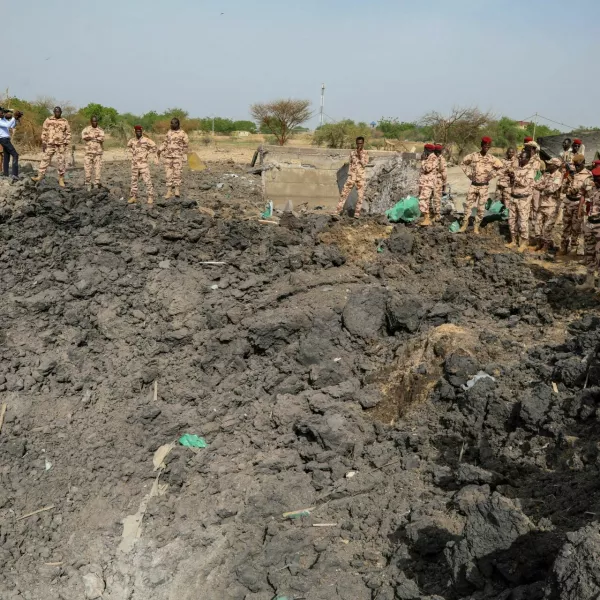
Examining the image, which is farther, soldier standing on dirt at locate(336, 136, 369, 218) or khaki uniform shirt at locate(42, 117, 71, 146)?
khaki uniform shirt at locate(42, 117, 71, 146)

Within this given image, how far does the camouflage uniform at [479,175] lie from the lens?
10586mm

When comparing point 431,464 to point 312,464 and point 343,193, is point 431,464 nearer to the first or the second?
point 312,464

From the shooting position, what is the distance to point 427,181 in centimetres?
1116

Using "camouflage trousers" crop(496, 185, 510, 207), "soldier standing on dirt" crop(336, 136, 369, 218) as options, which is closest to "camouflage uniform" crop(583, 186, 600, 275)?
"camouflage trousers" crop(496, 185, 510, 207)

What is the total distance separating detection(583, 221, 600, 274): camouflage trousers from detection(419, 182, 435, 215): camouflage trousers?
3.07 m

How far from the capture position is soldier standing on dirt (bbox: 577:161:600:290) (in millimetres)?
8242

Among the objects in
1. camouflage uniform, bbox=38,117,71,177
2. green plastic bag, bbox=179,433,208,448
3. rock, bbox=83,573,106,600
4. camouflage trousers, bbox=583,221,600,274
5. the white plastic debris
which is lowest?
rock, bbox=83,573,106,600

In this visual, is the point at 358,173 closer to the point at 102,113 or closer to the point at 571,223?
the point at 571,223

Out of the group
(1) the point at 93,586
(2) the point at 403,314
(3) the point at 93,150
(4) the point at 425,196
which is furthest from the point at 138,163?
(1) the point at 93,586

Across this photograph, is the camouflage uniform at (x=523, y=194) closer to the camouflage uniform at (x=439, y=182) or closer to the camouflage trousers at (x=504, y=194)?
the camouflage trousers at (x=504, y=194)

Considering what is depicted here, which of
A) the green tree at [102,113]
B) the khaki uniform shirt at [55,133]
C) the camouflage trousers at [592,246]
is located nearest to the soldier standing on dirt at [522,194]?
the camouflage trousers at [592,246]

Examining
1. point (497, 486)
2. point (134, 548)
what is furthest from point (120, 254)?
point (497, 486)

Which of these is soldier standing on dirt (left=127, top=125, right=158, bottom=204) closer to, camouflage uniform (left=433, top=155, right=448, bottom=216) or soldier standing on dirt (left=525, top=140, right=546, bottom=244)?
camouflage uniform (left=433, top=155, right=448, bottom=216)

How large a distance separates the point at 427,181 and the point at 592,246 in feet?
10.9
